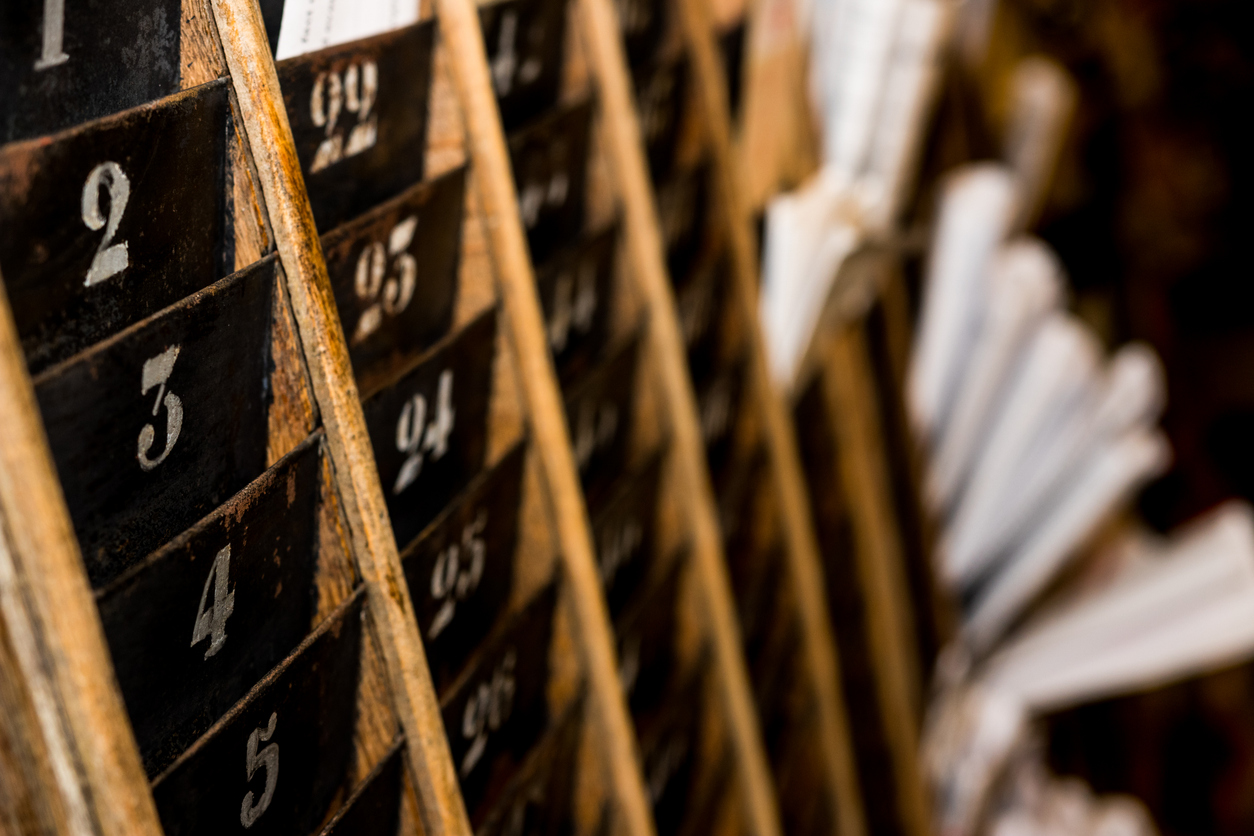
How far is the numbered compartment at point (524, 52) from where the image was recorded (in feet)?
3.24

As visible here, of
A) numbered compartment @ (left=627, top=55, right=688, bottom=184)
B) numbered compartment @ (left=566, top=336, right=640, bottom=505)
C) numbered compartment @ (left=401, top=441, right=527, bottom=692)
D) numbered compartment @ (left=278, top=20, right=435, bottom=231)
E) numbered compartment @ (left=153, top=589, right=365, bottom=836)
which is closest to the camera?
numbered compartment @ (left=153, top=589, right=365, bottom=836)

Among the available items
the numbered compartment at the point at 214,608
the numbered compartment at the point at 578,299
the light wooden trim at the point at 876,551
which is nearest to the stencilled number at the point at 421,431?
the numbered compartment at the point at 214,608

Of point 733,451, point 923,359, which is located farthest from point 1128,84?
point 733,451

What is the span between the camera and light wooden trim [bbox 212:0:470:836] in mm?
614

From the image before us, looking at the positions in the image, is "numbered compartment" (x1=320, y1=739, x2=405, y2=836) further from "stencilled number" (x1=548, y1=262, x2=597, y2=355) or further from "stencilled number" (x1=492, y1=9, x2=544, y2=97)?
"stencilled number" (x1=492, y1=9, x2=544, y2=97)

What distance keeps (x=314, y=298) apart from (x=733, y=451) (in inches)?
35.4

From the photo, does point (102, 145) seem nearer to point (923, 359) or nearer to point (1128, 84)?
point (923, 359)

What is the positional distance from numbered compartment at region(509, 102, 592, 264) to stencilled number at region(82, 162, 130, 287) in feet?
1.58

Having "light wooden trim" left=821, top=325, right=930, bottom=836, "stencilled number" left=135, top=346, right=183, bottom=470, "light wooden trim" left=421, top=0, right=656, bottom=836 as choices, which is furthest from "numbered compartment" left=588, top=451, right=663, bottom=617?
"light wooden trim" left=821, top=325, right=930, bottom=836

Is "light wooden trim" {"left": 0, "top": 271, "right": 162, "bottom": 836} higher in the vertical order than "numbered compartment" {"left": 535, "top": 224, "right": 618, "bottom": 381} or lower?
higher

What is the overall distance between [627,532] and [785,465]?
17.5 inches

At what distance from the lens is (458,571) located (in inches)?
34.0

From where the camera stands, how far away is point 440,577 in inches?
32.8

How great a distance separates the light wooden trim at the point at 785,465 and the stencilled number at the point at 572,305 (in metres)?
0.38
